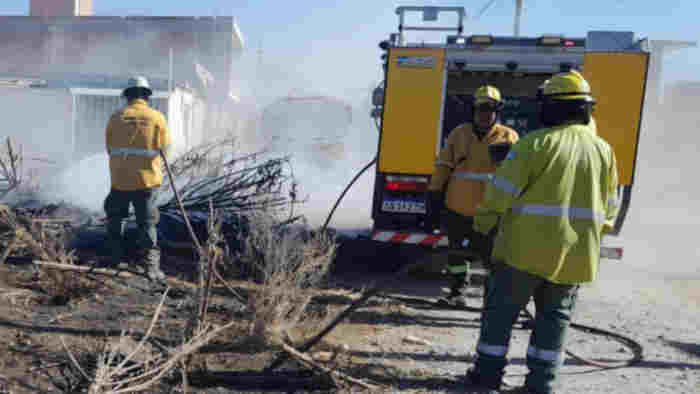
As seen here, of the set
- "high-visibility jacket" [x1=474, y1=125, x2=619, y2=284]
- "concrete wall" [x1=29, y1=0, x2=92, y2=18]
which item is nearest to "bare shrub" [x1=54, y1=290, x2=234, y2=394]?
"high-visibility jacket" [x1=474, y1=125, x2=619, y2=284]

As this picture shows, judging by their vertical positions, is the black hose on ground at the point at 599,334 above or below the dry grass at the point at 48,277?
below

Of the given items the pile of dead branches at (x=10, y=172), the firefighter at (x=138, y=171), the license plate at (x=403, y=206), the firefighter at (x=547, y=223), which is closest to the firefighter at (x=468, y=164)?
the license plate at (x=403, y=206)

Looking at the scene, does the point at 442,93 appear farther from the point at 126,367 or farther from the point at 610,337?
the point at 126,367

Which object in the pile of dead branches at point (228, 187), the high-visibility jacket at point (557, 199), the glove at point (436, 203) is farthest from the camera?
the pile of dead branches at point (228, 187)

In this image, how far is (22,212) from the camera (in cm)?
534

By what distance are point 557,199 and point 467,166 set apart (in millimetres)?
1497

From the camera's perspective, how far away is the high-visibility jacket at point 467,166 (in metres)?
4.20

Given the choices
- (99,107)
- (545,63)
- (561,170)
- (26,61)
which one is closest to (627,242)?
(545,63)

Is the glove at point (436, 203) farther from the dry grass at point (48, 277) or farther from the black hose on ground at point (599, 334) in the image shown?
the dry grass at point (48, 277)

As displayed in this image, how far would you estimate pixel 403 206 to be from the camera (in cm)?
535

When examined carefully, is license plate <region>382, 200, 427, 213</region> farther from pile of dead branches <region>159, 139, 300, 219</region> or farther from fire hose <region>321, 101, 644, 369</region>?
fire hose <region>321, 101, 644, 369</region>

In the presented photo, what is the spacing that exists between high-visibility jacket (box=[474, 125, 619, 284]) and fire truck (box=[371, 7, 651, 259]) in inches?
90.4

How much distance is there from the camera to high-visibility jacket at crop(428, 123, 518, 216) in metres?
4.20

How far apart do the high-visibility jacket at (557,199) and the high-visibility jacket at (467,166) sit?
1320 millimetres
